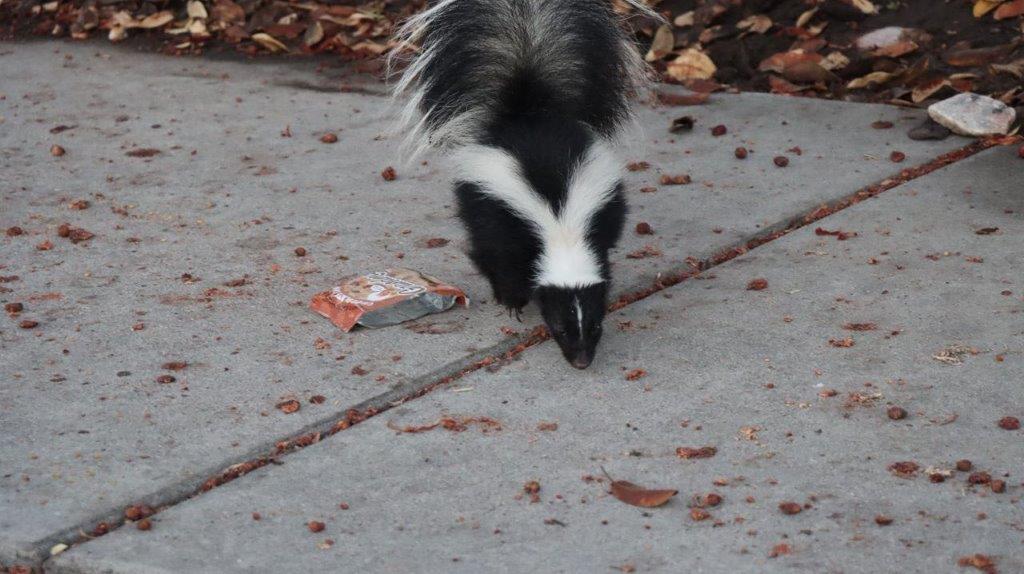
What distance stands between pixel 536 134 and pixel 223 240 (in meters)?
1.65

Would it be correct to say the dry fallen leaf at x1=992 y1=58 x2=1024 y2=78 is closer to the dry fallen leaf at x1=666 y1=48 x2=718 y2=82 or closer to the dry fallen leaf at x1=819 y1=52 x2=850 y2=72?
the dry fallen leaf at x1=819 y1=52 x2=850 y2=72

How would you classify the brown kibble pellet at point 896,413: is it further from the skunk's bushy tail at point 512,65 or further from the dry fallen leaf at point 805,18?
the dry fallen leaf at point 805,18

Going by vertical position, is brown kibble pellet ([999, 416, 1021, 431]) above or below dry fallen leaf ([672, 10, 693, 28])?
above

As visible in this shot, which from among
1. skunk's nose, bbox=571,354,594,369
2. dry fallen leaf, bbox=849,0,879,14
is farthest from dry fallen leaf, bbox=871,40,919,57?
skunk's nose, bbox=571,354,594,369

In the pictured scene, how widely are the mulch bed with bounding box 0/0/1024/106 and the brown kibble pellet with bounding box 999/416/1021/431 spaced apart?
3.17 m

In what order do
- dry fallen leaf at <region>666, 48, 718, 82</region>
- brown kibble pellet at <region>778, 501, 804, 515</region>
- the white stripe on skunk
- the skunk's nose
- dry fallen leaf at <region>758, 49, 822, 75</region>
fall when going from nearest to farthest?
brown kibble pellet at <region>778, 501, 804, 515</region>
the skunk's nose
the white stripe on skunk
dry fallen leaf at <region>758, 49, 822, 75</region>
dry fallen leaf at <region>666, 48, 718, 82</region>

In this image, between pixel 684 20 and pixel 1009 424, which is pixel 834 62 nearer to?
pixel 684 20

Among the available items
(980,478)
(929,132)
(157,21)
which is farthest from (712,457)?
(157,21)

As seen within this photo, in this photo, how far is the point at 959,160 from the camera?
598 cm

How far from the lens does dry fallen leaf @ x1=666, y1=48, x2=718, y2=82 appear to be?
7.40m

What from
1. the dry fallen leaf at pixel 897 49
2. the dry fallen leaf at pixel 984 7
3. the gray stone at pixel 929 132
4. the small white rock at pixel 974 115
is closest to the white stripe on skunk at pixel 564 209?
the gray stone at pixel 929 132

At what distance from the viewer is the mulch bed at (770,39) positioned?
22.6ft

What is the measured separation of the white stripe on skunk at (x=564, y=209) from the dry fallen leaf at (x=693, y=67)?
2.95m

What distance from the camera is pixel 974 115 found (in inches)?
245
